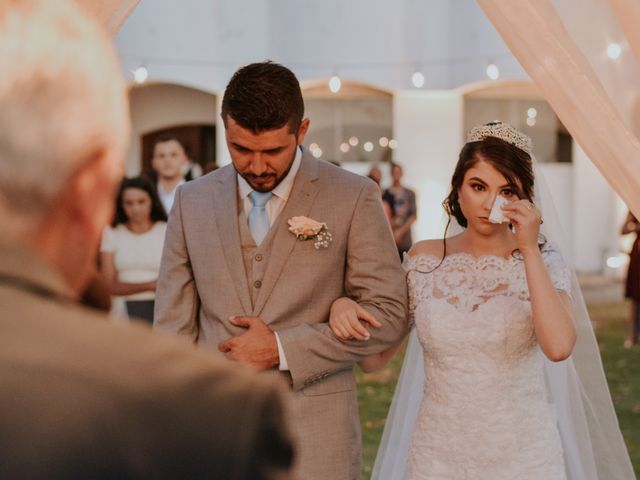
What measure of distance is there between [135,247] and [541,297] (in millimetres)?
3737

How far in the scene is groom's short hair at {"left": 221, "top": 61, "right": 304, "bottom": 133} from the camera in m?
3.54

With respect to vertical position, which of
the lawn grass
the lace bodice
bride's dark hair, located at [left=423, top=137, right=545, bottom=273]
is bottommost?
the lawn grass

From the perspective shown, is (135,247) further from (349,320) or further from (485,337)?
(349,320)

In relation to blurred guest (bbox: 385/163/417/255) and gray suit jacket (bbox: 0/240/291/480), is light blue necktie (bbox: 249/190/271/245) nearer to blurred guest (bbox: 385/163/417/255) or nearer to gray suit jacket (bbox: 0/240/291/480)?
gray suit jacket (bbox: 0/240/291/480)

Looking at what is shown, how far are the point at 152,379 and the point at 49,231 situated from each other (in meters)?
0.20

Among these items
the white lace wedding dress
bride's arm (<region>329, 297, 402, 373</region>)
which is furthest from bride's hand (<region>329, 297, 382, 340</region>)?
the white lace wedding dress

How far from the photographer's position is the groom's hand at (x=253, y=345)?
3.52 meters

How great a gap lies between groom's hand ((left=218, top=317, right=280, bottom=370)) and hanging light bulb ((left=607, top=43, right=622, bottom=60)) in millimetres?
1351

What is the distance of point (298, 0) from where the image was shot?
67.7 ft

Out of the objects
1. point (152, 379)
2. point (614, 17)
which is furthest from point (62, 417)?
point (614, 17)

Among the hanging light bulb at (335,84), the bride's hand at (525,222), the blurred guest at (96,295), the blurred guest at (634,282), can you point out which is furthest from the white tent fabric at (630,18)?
the hanging light bulb at (335,84)

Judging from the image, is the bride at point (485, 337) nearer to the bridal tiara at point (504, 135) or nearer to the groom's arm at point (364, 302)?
the bridal tiara at point (504, 135)

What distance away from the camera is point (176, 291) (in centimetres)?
377

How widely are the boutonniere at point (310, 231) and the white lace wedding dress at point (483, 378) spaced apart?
1.60 feet
